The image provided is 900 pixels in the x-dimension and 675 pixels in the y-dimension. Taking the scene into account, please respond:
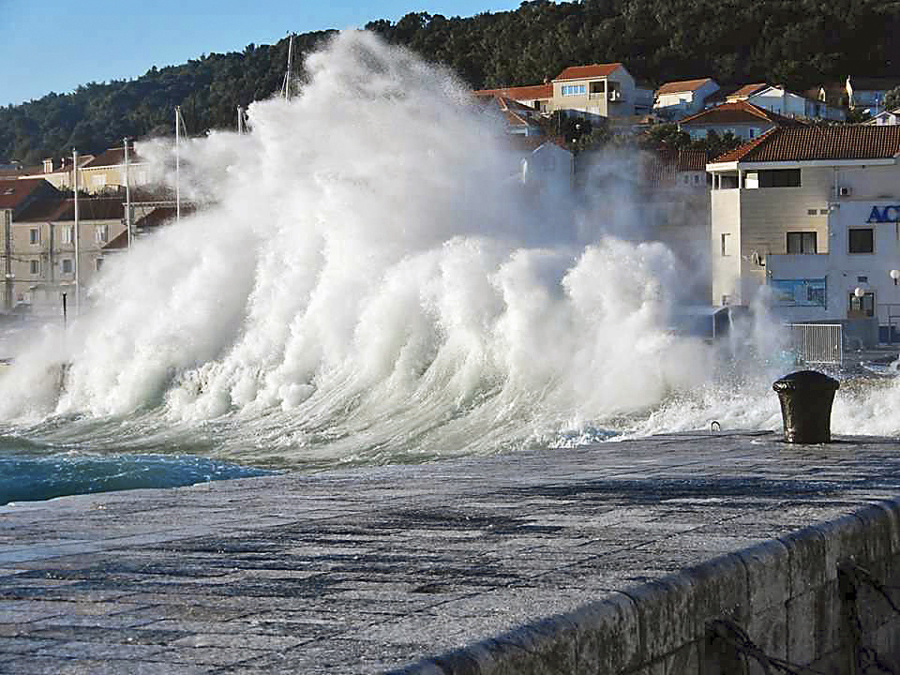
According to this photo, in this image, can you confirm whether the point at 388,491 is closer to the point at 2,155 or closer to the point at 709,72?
the point at 709,72

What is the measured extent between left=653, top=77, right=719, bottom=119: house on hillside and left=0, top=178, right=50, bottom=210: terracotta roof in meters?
45.9

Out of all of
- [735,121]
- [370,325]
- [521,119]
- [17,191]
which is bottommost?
[370,325]

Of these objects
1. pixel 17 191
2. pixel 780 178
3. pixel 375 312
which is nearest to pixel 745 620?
pixel 375 312

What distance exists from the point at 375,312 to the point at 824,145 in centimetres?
2262

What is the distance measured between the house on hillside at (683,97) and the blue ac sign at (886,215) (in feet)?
217

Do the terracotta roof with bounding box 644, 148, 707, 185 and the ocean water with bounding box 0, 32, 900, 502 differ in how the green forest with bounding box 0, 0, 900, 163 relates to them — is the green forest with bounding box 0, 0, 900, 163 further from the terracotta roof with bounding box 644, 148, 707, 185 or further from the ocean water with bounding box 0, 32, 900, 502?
the ocean water with bounding box 0, 32, 900, 502

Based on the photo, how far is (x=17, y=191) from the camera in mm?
87312

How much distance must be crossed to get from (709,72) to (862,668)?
123 metres

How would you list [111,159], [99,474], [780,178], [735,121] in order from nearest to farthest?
[99,474], [780,178], [735,121], [111,159]

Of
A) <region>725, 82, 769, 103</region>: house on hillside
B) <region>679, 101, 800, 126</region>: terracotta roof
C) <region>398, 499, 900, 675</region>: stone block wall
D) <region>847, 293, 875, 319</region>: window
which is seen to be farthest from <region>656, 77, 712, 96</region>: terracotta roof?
<region>398, 499, 900, 675</region>: stone block wall

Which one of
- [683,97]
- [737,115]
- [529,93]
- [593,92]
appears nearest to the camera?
[737,115]

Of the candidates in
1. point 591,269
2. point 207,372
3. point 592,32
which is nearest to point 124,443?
point 207,372

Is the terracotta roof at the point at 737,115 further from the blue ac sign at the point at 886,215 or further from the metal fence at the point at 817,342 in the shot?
the metal fence at the point at 817,342

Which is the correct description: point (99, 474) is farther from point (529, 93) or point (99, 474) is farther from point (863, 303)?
point (529, 93)
